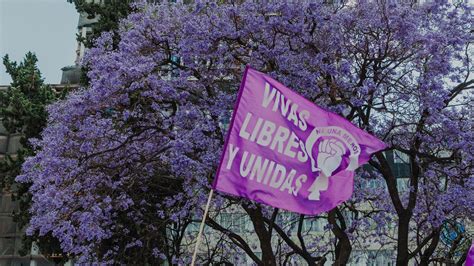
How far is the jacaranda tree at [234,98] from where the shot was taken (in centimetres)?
1001

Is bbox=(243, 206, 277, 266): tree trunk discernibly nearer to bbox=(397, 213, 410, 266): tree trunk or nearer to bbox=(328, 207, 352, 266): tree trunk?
bbox=(328, 207, 352, 266): tree trunk

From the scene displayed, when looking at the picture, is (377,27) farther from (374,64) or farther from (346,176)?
(346,176)

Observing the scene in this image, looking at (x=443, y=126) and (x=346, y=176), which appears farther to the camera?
(x=443, y=126)

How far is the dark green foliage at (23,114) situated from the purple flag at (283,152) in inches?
492

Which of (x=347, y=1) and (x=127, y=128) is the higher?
(x=347, y=1)

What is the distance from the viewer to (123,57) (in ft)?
34.8

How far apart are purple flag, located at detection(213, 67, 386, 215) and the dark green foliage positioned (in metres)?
12.5

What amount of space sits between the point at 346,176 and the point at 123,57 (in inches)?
224

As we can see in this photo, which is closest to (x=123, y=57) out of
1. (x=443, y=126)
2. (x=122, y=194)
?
(x=122, y=194)

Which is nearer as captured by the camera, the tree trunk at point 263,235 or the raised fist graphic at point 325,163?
the raised fist graphic at point 325,163

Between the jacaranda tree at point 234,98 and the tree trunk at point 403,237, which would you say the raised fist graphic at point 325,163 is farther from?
the tree trunk at point 403,237

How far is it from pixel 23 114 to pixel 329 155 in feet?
44.8

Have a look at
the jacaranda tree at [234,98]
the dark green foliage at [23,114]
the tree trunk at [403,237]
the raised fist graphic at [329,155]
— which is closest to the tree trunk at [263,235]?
the jacaranda tree at [234,98]

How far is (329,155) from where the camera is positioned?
6035 mm
